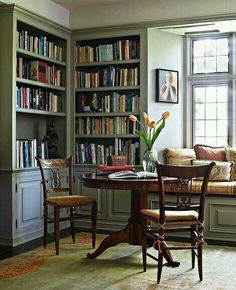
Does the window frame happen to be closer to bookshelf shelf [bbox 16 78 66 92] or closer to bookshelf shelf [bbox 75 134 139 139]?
bookshelf shelf [bbox 75 134 139 139]

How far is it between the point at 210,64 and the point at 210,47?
0.73 ft

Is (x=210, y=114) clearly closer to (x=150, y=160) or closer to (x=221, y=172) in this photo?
(x=221, y=172)

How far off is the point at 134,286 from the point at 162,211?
59cm

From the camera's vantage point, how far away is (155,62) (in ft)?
17.7

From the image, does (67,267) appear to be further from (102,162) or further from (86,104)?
(86,104)

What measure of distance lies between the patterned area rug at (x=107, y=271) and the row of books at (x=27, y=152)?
952 mm

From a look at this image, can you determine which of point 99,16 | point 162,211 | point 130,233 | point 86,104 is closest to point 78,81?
point 86,104

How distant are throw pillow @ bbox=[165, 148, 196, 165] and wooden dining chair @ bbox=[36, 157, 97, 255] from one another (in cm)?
126

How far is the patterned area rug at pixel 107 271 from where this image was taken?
10.7ft

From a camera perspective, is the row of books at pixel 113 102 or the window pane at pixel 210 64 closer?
the row of books at pixel 113 102

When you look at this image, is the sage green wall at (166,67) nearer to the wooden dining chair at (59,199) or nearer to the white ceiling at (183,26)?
the white ceiling at (183,26)

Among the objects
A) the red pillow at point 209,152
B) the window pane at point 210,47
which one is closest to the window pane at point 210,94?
the window pane at point 210,47

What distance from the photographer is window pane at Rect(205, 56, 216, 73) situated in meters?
5.75

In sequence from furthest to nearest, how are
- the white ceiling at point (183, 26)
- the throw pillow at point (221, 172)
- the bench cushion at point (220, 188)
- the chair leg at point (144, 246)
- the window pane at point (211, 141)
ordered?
the window pane at point (211, 141) < the white ceiling at point (183, 26) < the throw pillow at point (221, 172) < the bench cushion at point (220, 188) < the chair leg at point (144, 246)
